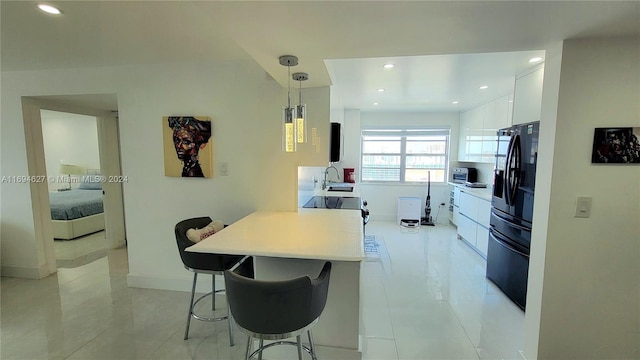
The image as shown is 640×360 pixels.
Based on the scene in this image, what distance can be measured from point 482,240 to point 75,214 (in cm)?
641

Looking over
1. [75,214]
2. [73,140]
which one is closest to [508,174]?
[75,214]

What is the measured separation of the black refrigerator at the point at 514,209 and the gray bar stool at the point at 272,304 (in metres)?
2.35

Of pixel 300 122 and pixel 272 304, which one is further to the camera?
pixel 300 122

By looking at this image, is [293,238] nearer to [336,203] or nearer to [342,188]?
[336,203]

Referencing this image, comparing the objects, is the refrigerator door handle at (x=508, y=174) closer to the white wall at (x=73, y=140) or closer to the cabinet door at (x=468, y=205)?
the cabinet door at (x=468, y=205)

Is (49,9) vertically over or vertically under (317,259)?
over

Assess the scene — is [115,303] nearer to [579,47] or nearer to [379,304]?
[379,304]

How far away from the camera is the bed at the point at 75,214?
4234 mm

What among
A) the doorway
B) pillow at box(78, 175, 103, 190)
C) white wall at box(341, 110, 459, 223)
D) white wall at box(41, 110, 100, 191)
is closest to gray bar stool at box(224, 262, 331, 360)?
the doorway

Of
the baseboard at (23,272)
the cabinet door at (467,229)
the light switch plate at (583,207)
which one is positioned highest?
the light switch plate at (583,207)

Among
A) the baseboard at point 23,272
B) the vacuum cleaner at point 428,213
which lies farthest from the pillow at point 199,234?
the vacuum cleaner at point 428,213

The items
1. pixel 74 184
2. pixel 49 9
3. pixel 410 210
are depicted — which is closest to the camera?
pixel 49 9

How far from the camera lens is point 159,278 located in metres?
2.81

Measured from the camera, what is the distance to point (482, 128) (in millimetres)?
4457
